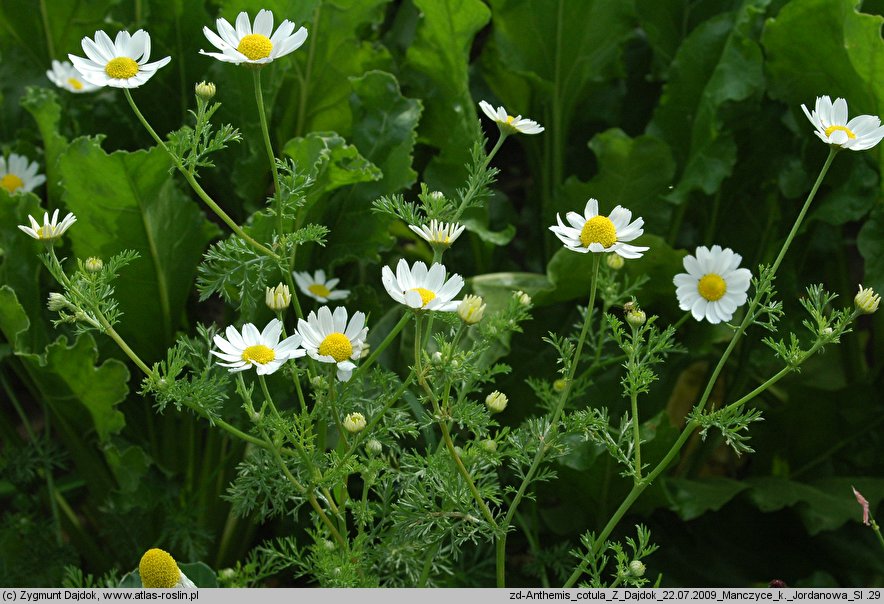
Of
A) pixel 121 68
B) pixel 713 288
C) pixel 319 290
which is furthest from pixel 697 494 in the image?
pixel 121 68

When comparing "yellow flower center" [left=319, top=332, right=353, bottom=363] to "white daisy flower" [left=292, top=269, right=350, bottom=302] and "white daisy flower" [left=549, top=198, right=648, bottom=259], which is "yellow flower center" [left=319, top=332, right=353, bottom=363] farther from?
"white daisy flower" [left=292, top=269, right=350, bottom=302]

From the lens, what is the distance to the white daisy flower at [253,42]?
1.12 meters

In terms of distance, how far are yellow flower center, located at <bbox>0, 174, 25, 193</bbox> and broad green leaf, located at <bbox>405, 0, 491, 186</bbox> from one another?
760 mm

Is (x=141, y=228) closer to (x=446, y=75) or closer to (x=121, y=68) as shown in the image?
(x=121, y=68)

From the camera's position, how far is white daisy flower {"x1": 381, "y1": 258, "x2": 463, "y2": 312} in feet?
3.50

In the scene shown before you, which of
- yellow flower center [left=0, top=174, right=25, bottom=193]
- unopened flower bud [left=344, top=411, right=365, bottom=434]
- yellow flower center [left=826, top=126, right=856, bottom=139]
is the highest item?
yellow flower center [left=826, top=126, right=856, bottom=139]

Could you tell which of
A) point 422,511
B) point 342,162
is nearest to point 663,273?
point 342,162

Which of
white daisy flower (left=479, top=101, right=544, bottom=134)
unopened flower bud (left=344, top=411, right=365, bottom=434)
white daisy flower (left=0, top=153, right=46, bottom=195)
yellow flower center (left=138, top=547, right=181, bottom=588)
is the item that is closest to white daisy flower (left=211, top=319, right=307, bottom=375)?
unopened flower bud (left=344, top=411, right=365, bottom=434)

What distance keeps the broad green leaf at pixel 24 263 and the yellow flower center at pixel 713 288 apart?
108 centimetres

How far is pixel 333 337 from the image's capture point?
43.6 inches

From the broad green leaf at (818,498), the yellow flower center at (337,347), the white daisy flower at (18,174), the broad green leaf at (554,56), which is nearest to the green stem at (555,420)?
the yellow flower center at (337,347)

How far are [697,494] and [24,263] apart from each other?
49.5 inches

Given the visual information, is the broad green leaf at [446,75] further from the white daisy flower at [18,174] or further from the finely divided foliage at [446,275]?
the white daisy flower at [18,174]
